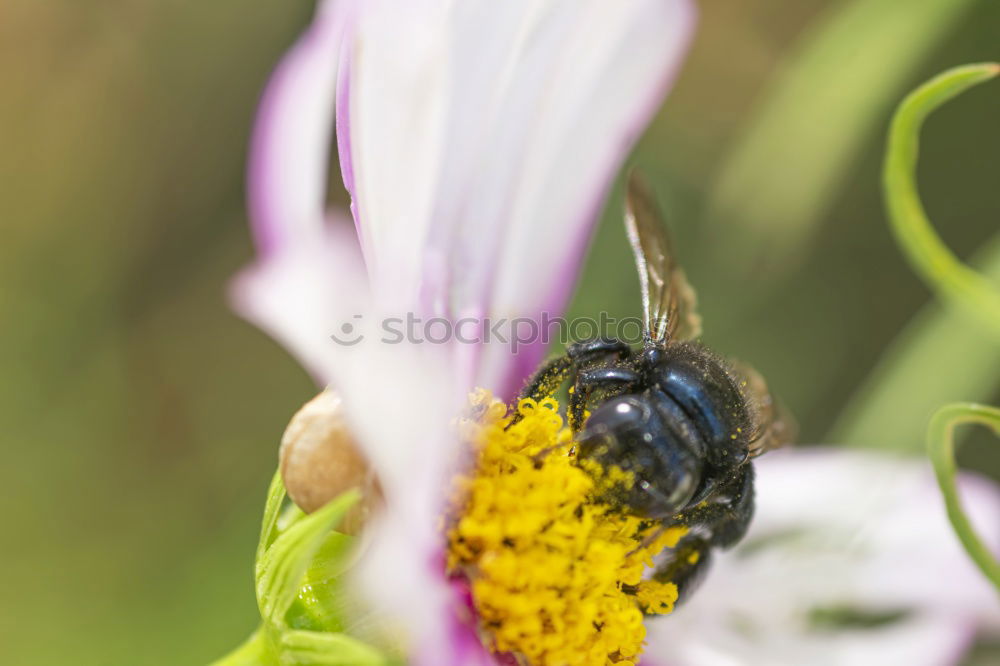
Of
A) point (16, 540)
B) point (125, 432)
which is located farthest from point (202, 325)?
point (16, 540)

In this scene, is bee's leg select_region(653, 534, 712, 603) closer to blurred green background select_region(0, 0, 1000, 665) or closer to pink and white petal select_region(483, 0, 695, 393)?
pink and white petal select_region(483, 0, 695, 393)

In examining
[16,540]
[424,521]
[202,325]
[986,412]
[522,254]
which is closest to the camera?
[424,521]

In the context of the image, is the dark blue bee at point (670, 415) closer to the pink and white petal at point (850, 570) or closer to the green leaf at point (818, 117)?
the pink and white petal at point (850, 570)

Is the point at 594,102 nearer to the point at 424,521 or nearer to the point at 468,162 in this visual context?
the point at 468,162

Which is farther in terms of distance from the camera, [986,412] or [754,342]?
[754,342]

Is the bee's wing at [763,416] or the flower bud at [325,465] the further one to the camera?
the bee's wing at [763,416]

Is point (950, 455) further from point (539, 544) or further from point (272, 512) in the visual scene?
point (272, 512)

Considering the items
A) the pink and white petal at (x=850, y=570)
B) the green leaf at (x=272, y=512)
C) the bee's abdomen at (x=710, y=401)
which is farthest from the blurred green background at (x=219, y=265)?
the green leaf at (x=272, y=512)

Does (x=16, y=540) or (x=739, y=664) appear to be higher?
(x=739, y=664)
